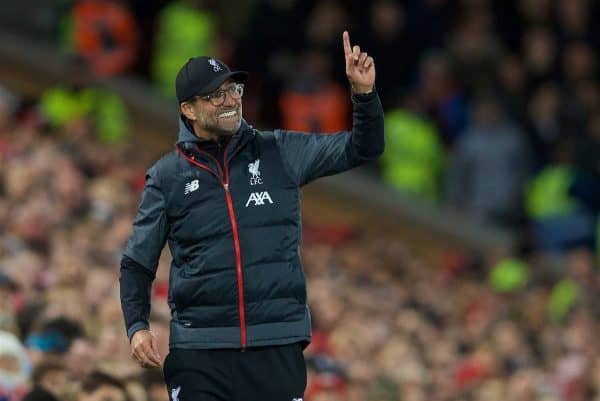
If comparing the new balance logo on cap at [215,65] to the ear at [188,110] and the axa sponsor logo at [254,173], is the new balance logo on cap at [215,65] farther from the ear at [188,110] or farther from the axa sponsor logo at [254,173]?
the axa sponsor logo at [254,173]

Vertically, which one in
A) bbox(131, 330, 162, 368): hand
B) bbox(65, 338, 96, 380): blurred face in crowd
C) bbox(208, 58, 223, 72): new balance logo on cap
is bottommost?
bbox(131, 330, 162, 368): hand

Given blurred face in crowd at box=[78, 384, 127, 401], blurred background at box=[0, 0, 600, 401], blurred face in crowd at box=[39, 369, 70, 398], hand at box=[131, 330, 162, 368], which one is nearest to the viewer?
hand at box=[131, 330, 162, 368]

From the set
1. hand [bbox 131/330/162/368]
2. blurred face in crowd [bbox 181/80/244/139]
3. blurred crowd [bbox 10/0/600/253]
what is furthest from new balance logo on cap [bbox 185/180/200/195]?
blurred crowd [bbox 10/0/600/253]

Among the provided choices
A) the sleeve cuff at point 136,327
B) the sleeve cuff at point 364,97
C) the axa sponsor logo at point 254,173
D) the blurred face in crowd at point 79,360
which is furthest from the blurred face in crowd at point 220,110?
the blurred face in crowd at point 79,360

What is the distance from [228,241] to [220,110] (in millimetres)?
509

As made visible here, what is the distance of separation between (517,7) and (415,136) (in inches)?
76.7

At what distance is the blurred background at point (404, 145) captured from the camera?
12961 millimetres

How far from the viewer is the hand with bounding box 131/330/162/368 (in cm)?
688

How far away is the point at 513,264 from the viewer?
50.8 feet

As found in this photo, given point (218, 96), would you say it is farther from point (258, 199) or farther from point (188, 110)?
point (258, 199)

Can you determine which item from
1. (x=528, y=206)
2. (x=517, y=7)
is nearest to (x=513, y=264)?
(x=528, y=206)

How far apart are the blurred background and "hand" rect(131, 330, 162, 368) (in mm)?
5255

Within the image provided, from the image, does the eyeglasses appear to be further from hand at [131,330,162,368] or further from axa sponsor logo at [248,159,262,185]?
hand at [131,330,162,368]

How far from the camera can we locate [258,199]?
702 cm
